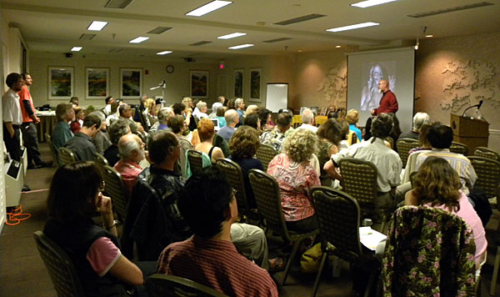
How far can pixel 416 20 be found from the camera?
7.57 metres

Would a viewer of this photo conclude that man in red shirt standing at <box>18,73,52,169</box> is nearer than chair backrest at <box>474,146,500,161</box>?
No

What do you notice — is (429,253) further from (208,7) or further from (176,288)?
(208,7)

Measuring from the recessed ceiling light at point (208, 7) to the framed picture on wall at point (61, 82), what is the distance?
441 inches

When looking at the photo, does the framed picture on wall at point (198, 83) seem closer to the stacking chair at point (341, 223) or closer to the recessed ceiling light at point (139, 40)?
the recessed ceiling light at point (139, 40)

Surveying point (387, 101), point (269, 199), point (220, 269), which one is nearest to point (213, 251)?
point (220, 269)

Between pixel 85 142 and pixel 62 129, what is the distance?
1.52 metres

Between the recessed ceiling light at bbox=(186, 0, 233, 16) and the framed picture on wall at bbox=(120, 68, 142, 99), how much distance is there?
37.1 feet

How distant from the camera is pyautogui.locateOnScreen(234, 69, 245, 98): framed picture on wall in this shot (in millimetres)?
17359

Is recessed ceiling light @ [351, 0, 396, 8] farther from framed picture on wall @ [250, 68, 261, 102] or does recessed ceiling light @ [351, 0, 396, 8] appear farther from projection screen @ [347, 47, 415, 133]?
framed picture on wall @ [250, 68, 261, 102]

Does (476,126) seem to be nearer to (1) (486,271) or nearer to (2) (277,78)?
(1) (486,271)

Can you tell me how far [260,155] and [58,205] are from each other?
3.38 metres

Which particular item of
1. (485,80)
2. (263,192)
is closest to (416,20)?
(485,80)

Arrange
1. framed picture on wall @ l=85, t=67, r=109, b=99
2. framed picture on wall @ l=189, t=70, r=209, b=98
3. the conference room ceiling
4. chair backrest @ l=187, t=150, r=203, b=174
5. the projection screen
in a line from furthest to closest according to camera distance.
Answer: framed picture on wall @ l=189, t=70, r=209, b=98
framed picture on wall @ l=85, t=67, r=109, b=99
the projection screen
the conference room ceiling
chair backrest @ l=187, t=150, r=203, b=174

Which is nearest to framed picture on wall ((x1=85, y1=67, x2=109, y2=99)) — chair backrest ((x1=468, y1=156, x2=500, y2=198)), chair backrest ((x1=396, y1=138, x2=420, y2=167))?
chair backrest ((x1=396, y1=138, x2=420, y2=167))
